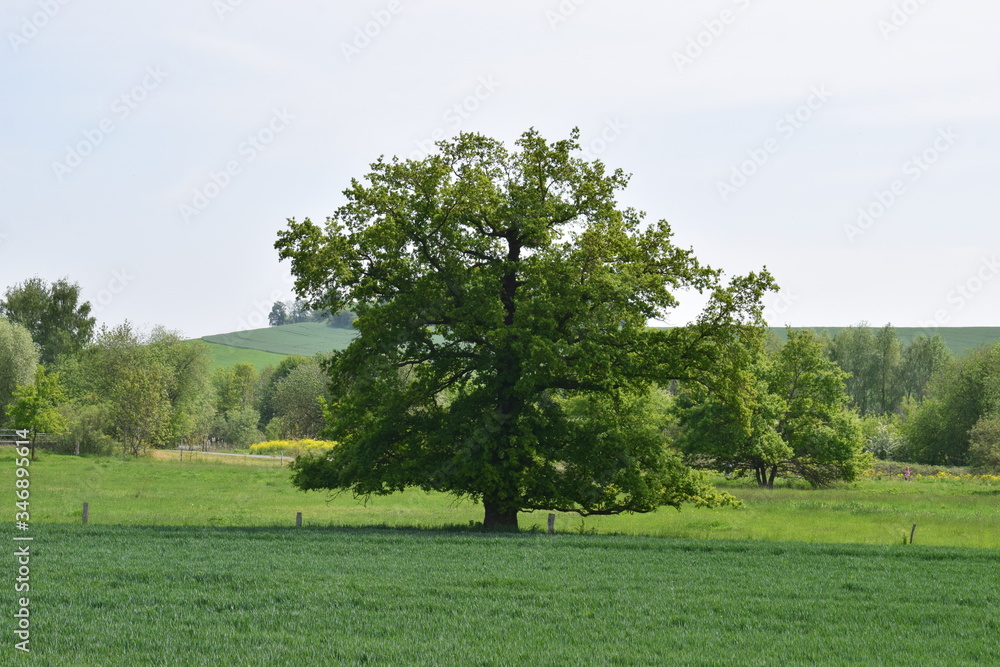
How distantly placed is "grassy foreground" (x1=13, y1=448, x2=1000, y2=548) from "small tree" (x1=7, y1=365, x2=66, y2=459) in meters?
3.06

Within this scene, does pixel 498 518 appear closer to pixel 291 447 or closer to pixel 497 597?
pixel 497 597

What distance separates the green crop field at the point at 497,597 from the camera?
42.3 ft

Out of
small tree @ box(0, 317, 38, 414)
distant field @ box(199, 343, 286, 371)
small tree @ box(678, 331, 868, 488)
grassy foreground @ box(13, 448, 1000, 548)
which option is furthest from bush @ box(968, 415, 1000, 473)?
distant field @ box(199, 343, 286, 371)

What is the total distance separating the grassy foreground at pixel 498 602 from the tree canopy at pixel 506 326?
3.15m

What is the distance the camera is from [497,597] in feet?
54.5

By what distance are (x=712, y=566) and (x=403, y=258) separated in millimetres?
12636

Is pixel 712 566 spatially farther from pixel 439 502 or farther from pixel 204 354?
pixel 204 354

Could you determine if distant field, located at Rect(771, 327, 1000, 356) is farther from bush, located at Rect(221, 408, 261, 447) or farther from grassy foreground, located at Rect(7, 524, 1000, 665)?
grassy foreground, located at Rect(7, 524, 1000, 665)

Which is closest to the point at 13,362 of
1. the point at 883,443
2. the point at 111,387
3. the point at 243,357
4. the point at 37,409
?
the point at 111,387

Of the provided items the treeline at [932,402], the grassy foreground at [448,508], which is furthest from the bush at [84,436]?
the treeline at [932,402]

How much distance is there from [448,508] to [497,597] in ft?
85.0

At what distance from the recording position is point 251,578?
698 inches

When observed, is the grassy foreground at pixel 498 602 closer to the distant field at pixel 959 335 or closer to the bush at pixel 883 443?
the bush at pixel 883 443

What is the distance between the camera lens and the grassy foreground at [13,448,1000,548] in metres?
31.2
